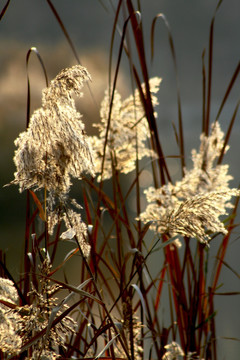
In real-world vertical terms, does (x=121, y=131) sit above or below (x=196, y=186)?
above

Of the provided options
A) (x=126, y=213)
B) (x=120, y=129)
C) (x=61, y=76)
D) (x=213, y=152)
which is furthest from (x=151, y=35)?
(x=61, y=76)

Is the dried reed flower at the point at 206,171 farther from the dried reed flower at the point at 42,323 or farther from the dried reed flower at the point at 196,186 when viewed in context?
the dried reed flower at the point at 42,323

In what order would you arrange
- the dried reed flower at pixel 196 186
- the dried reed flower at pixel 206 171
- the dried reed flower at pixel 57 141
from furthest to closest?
the dried reed flower at pixel 206 171
the dried reed flower at pixel 196 186
the dried reed flower at pixel 57 141

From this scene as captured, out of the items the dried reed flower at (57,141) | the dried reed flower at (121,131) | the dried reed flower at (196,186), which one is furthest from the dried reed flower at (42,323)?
the dried reed flower at (121,131)

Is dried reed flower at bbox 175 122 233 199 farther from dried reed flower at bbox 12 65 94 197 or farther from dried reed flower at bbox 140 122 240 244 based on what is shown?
dried reed flower at bbox 12 65 94 197

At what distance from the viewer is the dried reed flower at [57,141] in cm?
66

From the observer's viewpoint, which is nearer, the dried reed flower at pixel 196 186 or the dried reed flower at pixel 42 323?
the dried reed flower at pixel 42 323

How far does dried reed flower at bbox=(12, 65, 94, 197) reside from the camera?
0.66m

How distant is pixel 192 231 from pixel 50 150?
297 mm

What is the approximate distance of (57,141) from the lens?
673 millimetres

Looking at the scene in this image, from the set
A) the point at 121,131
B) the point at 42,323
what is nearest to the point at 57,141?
the point at 42,323

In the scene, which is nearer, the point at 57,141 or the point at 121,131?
the point at 57,141

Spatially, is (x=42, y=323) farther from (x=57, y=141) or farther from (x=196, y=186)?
(x=196, y=186)

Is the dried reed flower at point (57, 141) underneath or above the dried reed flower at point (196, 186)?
underneath
